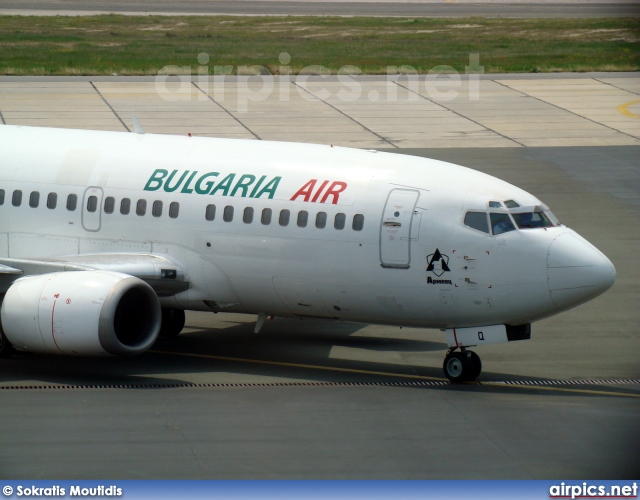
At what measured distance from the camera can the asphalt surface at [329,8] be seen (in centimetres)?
9206

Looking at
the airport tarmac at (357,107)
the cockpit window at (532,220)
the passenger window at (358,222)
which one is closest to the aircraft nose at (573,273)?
the cockpit window at (532,220)

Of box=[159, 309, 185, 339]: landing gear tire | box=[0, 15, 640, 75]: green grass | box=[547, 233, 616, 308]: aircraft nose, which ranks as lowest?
box=[159, 309, 185, 339]: landing gear tire

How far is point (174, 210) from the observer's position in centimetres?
2334

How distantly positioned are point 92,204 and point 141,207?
1074 mm

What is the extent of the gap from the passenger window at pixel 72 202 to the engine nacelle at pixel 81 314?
2012 millimetres

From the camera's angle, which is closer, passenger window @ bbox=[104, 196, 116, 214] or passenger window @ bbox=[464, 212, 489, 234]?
passenger window @ bbox=[464, 212, 489, 234]

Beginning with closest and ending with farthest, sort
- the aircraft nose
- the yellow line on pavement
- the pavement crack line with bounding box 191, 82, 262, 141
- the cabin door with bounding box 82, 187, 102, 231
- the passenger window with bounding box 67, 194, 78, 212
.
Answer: the aircraft nose, the cabin door with bounding box 82, 187, 102, 231, the passenger window with bounding box 67, 194, 78, 212, the pavement crack line with bounding box 191, 82, 262, 141, the yellow line on pavement

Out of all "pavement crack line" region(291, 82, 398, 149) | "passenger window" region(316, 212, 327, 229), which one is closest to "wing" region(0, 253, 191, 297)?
"passenger window" region(316, 212, 327, 229)

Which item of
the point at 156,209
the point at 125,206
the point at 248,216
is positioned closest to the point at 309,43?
the point at 125,206

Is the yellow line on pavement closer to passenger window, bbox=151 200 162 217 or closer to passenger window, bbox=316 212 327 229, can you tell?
passenger window, bbox=316 212 327 229

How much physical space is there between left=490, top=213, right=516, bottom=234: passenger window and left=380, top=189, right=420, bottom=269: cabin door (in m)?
1.41

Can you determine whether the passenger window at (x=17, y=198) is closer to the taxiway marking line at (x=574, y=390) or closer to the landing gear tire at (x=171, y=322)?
the landing gear tire at (x=171, y=322)

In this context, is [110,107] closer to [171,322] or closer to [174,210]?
[171,322]

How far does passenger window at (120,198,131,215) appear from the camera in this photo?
77.7 ft
